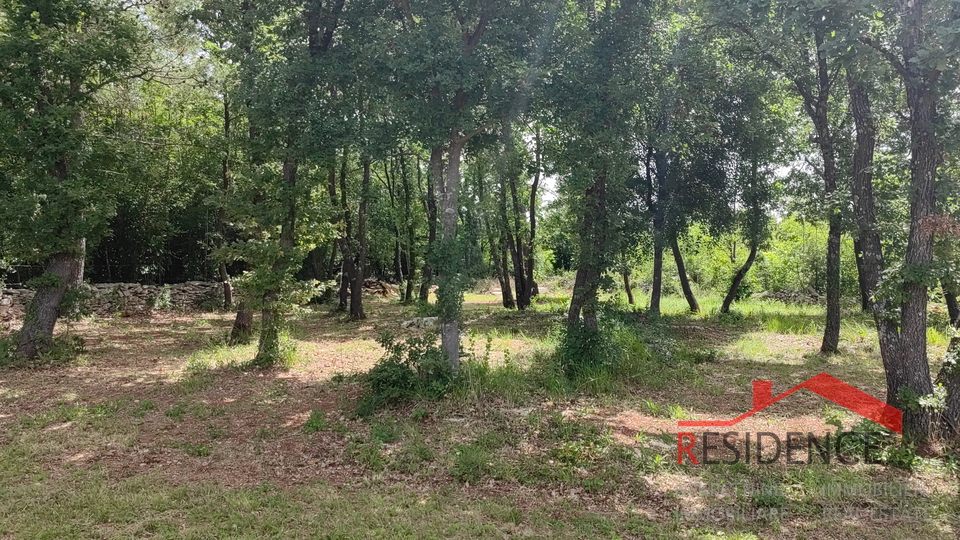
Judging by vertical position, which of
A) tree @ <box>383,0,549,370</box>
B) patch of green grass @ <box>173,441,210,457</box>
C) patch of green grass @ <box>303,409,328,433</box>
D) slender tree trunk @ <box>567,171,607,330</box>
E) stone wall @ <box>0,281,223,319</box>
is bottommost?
patch of green grass @ <box>173,441,210,457</box>

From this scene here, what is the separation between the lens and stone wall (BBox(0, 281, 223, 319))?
12.4 m

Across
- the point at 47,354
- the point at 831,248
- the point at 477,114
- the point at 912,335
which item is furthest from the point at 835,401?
the point at 47,354

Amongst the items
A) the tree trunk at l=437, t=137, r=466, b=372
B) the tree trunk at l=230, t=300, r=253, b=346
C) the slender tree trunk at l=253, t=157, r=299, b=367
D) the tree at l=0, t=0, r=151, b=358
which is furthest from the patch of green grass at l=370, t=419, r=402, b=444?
the tree at l=0, t=0, r=151, b=358

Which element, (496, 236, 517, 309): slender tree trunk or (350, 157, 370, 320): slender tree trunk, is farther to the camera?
(496, 236, 517, 309): slender tree trunk

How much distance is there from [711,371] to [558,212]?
9.72m

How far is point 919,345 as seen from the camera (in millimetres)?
4953

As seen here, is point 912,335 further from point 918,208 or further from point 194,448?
point 194,448

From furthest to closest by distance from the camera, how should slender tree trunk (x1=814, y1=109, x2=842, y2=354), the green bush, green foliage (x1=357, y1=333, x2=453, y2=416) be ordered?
slender tree trunk (x1=814, y1=109, x2=842, y2=354) → the green bush → green foliage (x1=357, y1=333, x2=453, y2=416)

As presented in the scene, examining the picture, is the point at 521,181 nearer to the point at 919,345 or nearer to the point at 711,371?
the point at 711,371

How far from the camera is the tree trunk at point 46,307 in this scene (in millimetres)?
8445

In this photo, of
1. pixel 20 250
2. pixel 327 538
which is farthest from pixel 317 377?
pixel 20 250

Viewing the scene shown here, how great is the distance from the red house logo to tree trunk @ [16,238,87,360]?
383 inches

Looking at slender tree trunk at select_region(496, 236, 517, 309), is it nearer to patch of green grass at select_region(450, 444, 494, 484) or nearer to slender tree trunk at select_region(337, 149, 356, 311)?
slender tree trunk at select_region(337, 149, 356, 311)

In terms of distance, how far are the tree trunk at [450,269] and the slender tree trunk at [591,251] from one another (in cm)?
237
